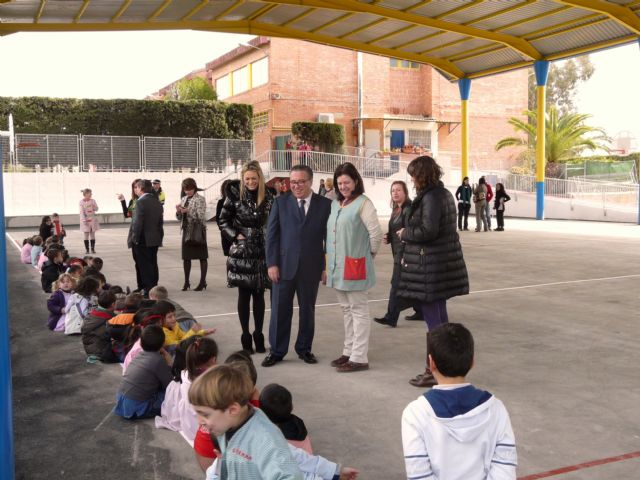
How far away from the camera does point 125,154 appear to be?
32.6 metres

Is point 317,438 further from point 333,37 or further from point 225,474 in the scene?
point 333,37

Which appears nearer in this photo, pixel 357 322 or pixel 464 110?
pixel 357 322

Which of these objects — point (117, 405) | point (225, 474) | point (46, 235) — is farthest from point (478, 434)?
point (46, 235)

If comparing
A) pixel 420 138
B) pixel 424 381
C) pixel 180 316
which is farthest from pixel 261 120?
pixel 424 381

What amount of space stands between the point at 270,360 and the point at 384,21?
65.9 ft

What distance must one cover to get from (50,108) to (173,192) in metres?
7.44

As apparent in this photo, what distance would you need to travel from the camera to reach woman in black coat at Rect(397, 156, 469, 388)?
5.37 meters

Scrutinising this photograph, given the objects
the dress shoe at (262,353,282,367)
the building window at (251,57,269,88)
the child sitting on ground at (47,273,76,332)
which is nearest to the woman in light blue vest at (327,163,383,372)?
the dress shoe at (262,353,282,367)

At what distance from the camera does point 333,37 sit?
1041 inches

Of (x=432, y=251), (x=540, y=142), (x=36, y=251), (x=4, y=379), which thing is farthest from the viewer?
(x=540, y=142)

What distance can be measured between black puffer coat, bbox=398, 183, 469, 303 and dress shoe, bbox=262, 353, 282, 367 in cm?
141

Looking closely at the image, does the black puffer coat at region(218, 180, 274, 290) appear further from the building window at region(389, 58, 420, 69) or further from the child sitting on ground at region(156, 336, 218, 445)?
the building window at region(389, 58, 420, 69)

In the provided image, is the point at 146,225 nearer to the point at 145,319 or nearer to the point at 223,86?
the point at 145,319

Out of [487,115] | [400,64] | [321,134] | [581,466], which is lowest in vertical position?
[581,466]
